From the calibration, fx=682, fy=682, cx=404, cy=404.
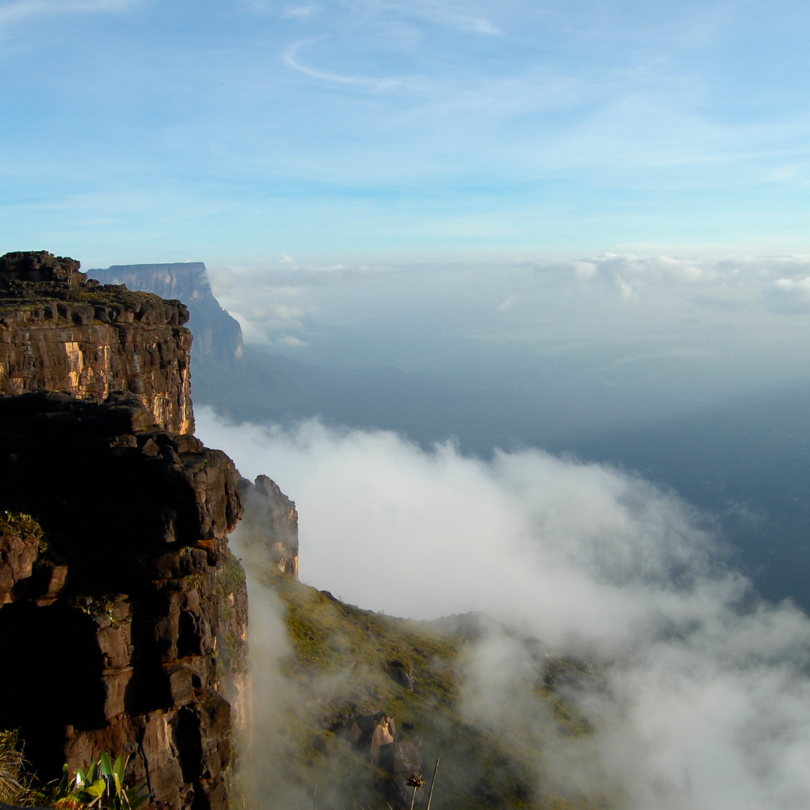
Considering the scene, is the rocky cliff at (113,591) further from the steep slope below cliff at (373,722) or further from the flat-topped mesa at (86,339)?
the steep slope below cliff at (373,722)

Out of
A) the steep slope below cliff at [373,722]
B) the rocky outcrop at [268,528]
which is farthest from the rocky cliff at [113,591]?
the rocky outcrop at [268,528]

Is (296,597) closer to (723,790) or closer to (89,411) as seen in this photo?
(89,411)

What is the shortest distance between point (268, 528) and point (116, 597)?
10643cm

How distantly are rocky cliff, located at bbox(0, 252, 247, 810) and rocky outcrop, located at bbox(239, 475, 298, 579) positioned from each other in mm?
100578

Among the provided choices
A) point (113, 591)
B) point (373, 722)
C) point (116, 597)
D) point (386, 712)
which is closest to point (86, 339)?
point (113, 591)

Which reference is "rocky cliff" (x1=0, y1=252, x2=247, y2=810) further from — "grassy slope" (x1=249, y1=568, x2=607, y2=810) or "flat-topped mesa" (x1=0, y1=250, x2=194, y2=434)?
"grassy slope" (x1=249, y1=568, x2=607, y2=810)

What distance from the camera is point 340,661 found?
344 ft

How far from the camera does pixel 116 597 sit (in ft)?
77.5

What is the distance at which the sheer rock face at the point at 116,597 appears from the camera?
23.0 metres

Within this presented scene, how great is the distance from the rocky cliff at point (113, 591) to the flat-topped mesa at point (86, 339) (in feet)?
92.8

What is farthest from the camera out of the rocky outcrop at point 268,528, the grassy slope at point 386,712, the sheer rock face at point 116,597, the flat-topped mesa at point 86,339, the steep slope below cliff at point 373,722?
the rocky outcrop at point 268,528

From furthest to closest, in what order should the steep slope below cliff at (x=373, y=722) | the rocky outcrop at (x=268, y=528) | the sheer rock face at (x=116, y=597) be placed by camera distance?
the rocky outcrop at (x=268, y=528), the steep slope below cliff at (x=373, y=722), the sheer rock face at (x=116, y=597)

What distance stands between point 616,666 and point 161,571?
18822 cm

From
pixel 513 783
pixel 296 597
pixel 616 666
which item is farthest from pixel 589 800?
pixel 616 666
